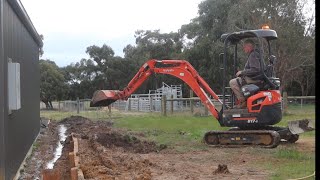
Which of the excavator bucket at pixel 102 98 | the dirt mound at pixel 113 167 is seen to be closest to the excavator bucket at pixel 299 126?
the dirt mound at pixel 113 167

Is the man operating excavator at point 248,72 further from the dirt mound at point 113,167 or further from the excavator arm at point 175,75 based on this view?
the dirt mound at point 113,167

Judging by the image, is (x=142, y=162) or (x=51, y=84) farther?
(x=51, y=84)

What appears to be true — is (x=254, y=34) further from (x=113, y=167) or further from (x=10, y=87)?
(x=10, y=87)

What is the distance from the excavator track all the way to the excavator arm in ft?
2.88

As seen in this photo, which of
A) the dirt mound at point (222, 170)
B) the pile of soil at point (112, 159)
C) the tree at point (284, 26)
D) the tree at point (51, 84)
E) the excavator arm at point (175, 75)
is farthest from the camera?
the tree at point (51, 84)

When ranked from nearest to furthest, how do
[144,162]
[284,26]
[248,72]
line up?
[144,162]
[248,72]
[284,26]

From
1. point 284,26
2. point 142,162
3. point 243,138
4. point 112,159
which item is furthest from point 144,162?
point 284,26

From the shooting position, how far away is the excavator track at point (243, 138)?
11.9 m

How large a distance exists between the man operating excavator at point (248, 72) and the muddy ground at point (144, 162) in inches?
56.5

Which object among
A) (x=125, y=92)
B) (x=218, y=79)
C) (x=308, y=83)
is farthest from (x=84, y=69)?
(x=125, y=92)

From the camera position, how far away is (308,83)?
44250 mm

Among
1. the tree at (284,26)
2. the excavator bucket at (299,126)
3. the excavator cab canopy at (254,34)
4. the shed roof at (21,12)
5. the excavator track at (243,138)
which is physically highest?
the tree at (284,26)

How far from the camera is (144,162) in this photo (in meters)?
9.73

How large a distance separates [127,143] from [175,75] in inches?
96.0
